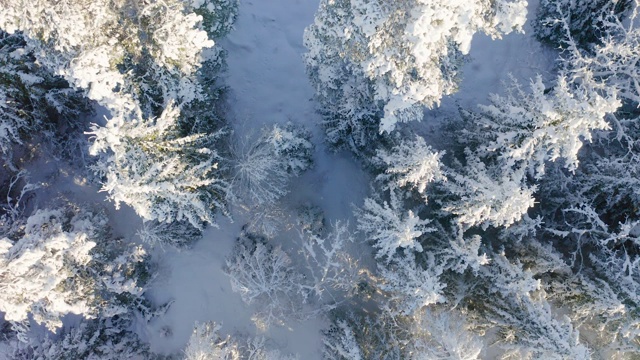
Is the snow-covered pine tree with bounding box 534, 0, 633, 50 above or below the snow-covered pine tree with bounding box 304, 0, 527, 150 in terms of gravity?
above

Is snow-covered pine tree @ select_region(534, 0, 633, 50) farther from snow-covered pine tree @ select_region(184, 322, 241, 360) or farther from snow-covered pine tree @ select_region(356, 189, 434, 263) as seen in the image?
snow-covered pine tree @ select_region(184, 322, 241, 360)

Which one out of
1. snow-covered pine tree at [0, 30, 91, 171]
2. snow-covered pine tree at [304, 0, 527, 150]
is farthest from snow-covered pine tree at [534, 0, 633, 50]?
snow-covered pine tree at [0, 30, 91, 171]

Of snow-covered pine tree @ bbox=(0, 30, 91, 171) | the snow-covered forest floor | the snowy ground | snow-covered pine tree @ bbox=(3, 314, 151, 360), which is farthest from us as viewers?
the snowy ground

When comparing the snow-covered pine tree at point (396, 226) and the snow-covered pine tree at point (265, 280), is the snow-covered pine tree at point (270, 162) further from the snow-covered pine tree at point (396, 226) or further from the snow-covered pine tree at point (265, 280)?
the snow-covered pine tree at point (396, 226)

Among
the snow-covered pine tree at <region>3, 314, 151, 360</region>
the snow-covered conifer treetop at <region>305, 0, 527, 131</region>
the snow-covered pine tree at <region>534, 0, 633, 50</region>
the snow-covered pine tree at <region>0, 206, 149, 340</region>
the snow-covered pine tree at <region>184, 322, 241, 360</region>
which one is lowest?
the snow-covered pine tree at <region>184, 322, 241, 360</region>

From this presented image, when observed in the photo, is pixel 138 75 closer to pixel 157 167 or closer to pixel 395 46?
pixel 157 167

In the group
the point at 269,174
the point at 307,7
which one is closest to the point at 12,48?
the point at 269,174

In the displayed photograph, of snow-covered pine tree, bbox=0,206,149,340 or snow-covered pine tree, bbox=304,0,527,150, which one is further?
snow-covered pine tree, bbox=0,206,149,340

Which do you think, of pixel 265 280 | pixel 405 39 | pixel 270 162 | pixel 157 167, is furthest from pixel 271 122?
pixel 405 39
